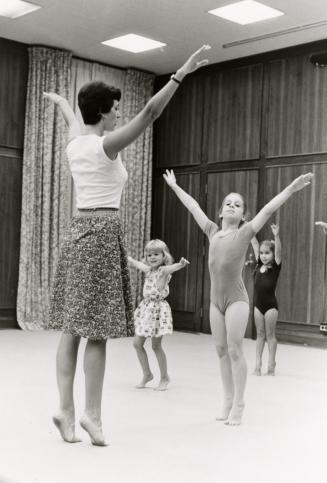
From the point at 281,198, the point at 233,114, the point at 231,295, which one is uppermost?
the point at 233,114

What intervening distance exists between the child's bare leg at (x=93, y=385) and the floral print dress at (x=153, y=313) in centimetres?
178

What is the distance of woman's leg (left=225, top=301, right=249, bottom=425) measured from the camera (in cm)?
370

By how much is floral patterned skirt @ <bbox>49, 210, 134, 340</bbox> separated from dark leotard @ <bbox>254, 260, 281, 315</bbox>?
2955 millimetres

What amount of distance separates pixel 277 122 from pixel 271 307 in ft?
9.91

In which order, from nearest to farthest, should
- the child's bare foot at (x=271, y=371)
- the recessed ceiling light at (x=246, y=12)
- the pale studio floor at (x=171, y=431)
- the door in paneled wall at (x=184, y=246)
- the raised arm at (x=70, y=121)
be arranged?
the pale studio floor at (x=171, y=431), the raised arm at (x=70, y=121), the child's bare foot at (x=271, y=371), the recessed ceiling light at (x=246, y=12), the door in paneled wall at (x=184, y=246)

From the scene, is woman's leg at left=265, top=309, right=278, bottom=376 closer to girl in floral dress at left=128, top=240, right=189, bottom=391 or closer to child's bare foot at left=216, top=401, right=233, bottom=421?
girl in floral dress at left=128, top=240, right=189, bottom=391

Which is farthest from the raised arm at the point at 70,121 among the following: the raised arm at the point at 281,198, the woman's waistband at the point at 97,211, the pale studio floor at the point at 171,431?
the pale studio floor at the point at 171,431

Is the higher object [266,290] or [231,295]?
[231,295]

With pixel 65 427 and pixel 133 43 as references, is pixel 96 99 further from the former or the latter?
pixel 133 43

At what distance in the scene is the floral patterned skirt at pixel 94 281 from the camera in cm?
298

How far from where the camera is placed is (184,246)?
9.25 metres

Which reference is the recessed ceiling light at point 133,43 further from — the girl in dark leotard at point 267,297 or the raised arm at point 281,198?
the raised arm at point 281,198

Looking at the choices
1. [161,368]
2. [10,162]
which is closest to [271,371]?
[161,368]

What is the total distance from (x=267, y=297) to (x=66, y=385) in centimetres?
312
